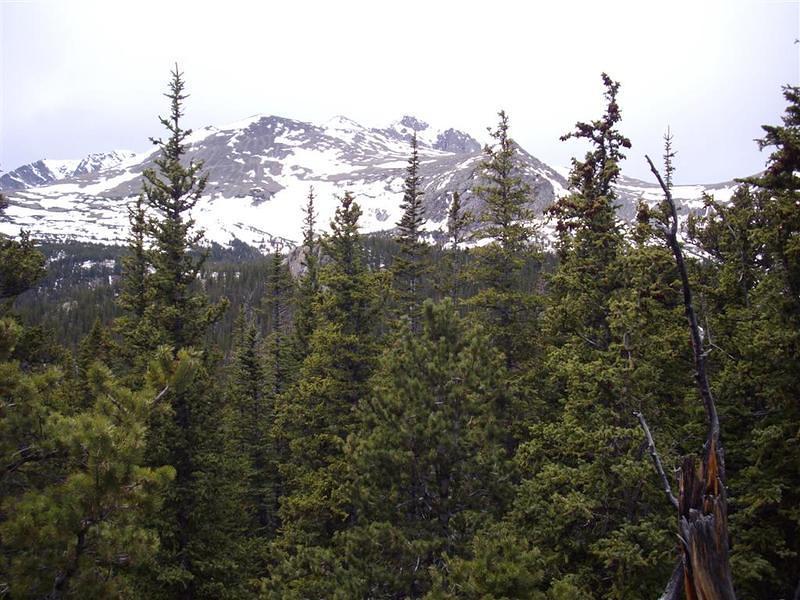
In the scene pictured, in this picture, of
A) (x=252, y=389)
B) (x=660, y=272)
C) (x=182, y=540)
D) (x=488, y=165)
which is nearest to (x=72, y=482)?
(x=182, y=540)

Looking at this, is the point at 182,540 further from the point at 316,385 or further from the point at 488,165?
the point at 488,165

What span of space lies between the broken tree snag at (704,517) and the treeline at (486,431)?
0.05ft

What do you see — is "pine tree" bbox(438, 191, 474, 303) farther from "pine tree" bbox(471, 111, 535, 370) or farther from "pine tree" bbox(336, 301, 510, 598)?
"pine tree" bbox(336, 301, 510, 598)

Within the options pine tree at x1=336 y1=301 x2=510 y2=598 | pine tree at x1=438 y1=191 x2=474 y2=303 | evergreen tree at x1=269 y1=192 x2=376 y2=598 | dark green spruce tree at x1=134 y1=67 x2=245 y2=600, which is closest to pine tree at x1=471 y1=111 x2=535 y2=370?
pine tree at x1=438 y1=191 x2=474 y2=303

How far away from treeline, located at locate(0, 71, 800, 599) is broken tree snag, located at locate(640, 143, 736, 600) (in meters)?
0.01

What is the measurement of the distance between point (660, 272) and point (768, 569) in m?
7.33

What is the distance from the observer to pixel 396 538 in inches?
432

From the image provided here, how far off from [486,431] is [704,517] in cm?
850

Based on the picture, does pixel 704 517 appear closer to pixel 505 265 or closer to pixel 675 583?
pixel 675 583

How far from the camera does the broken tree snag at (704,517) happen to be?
339cm

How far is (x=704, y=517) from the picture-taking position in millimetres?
3389

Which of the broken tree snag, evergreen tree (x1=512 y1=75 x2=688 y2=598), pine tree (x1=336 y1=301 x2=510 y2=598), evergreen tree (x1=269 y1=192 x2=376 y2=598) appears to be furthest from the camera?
evergreen tree (x1=269 y1=192 x2=376 y2=598)

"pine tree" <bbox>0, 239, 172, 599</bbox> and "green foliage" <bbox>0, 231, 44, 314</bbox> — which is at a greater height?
"green foliage" <bbox>0, 231, 44, 314</bbox>

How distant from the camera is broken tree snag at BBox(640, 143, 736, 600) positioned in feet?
11.1
